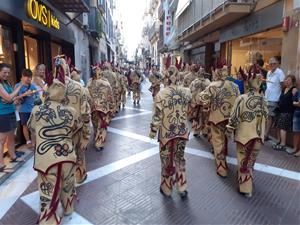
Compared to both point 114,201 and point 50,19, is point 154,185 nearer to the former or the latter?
point 114,201

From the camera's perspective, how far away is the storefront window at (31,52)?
25.5 feet

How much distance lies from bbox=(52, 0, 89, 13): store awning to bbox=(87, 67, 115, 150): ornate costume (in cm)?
427

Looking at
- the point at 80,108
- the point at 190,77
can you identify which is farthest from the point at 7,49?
the point at 190,77

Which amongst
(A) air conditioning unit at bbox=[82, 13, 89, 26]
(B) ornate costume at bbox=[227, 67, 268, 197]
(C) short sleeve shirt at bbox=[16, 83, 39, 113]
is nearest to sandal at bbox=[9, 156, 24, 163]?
(C) short sleeve shirt at bbox=[16, 83, 39, 113]

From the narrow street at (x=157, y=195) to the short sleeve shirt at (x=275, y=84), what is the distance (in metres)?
1.38

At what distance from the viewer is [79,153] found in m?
4.50

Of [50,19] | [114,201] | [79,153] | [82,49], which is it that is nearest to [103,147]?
[79,153]

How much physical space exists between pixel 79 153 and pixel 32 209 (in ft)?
3.48

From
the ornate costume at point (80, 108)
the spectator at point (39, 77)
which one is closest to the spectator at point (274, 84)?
the ornate costume at point (80, 108)

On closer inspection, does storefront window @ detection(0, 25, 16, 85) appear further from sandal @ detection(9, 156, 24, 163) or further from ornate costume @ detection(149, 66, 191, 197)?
ornate costume @ detection(149, 66, 191, 197)

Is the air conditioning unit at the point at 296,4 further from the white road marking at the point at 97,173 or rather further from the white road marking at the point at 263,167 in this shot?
the white road marking at the point at 97,173

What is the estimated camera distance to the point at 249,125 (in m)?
4.03

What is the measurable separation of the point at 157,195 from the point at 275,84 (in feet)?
13.5

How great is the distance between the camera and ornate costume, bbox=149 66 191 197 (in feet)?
12.7
